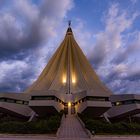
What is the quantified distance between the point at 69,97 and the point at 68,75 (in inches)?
276

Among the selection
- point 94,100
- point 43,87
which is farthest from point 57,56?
point 94,100

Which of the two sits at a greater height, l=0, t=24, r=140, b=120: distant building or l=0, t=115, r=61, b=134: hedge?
l=0, t=24, r=140, b=120: distant building

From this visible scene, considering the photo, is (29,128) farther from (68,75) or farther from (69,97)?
(68,75)

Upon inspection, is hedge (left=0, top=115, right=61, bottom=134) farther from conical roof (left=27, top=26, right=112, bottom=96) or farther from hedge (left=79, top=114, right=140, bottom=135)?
conical roof (left=27, top=26, right=112, bottom=96)

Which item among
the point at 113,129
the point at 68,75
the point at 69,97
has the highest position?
the point at 68,75

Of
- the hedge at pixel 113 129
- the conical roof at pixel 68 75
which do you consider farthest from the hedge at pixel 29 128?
the conical roof at pixel 68 75

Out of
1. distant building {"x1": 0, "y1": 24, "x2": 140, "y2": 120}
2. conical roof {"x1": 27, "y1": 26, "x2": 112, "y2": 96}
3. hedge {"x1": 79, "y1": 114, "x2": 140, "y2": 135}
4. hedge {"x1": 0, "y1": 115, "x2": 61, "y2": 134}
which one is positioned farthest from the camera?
conical roof {"x1": 27, "y1": 26, "x2": 112, "y2": 96}

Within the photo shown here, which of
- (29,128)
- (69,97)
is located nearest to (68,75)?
(69,97)

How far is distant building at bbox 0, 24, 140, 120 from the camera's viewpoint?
30.5m

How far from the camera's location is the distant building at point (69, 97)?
100 feet

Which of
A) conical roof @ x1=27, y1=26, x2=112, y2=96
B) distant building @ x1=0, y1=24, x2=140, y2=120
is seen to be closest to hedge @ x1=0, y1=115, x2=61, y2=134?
distant building @ x1=0, y1=24, x2=140, y2=120

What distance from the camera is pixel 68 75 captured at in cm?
4444

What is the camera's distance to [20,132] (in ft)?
57.3

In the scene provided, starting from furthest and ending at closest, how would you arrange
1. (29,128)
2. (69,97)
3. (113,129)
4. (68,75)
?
(68,75) → (69,97) → (113,129) → (29,128)
